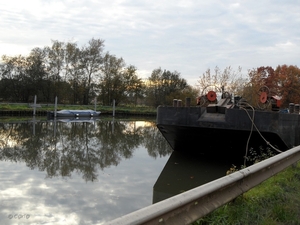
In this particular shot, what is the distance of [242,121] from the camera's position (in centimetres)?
958

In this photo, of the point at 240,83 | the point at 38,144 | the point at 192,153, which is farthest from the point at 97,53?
the point at 192,153

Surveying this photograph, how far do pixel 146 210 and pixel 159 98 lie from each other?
55.1 meters

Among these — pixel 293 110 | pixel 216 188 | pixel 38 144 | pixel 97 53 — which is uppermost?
pixel 97 53

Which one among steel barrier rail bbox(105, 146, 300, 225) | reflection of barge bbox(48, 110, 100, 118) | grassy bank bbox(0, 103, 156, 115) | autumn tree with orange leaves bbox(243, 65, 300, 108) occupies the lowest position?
reflection of barge bbox(48, 110, 100, 118)

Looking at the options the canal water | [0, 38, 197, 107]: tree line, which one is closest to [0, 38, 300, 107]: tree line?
[0, 38, 197, 107]: tree line

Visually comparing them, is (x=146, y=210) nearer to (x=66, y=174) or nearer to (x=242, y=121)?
(x=66, y=174)

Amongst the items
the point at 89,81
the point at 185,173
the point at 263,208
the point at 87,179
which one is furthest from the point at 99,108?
the point at 263,208

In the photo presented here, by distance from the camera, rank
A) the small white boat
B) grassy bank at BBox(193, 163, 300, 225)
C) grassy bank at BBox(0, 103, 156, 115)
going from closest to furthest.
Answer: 1. grassy bank at BBox(193, 163, 300, 225)
2. the small white boat
3. grassy bank at BBox(0, 103, 156, 115)

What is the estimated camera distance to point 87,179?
801cm

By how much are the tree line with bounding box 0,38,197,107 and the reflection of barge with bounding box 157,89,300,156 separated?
38456 mm

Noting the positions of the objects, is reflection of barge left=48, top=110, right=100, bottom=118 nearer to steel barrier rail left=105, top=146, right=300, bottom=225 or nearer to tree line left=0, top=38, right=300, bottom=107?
tree line left=0, top=38, right=300, bottom=107

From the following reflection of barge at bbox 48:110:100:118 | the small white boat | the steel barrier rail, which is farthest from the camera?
the small white boat

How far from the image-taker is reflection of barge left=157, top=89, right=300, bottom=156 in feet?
31.1

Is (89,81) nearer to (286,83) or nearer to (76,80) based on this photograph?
(76,80)
